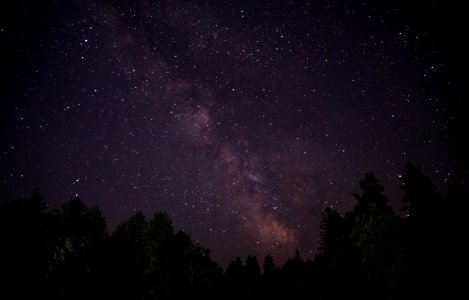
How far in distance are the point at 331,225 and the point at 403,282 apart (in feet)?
106

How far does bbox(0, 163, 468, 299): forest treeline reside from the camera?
45.8 feet

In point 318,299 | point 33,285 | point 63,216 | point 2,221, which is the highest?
point 63,216

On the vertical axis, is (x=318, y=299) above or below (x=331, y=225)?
below

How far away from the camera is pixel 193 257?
92.8 ft

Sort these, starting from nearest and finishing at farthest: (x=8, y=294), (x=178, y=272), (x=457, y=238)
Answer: (x=457, y=238), (x=8, y=294), (x=178, y=272)

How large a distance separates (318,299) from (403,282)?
6990 mm

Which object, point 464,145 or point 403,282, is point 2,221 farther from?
point 464,145

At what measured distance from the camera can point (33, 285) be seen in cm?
1816

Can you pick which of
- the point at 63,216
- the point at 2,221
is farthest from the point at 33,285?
the point at 63,216

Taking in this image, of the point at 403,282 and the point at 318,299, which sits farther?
the point at 318,299

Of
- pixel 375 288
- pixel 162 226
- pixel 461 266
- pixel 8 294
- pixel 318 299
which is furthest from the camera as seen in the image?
pixel 162 226

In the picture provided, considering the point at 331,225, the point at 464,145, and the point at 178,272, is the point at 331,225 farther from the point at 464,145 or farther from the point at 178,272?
the point at 464,145

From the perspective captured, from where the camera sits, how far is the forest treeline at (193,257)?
13969 mm

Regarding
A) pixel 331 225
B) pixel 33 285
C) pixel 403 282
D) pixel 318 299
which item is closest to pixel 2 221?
pixel 33 285
